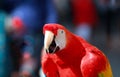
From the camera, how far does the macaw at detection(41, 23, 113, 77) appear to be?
1.30 feet

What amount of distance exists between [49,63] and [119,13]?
781 millimetres

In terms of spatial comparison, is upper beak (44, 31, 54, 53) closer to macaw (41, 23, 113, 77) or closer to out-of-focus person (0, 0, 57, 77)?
macaw (41, 23, 113, 77)

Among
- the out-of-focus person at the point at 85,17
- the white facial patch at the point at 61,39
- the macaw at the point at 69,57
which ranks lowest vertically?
the out-of-focus person at the point at 85,17

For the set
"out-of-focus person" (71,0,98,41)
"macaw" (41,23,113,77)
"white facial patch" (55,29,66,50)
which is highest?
"white facial patch" (55,29,66,50)

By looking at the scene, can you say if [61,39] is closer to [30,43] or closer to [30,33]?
[30,43]

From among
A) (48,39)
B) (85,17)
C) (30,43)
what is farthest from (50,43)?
(85,17)

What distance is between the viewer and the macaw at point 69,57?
15.6 inches

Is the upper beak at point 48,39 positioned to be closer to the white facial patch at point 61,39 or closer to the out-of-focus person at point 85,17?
the white facial patch at point 61,39

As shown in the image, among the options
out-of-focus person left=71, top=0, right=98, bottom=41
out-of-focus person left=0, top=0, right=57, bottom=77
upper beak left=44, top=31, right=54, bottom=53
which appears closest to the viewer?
upper beak left=44, top=31, right=54, bottom=53

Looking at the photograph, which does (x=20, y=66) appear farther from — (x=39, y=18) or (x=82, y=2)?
(x=82, y=2)

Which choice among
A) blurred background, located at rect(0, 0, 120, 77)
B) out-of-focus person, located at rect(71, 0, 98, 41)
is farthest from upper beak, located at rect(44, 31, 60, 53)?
out-of-focus person, located at rect(71, 0, 98, 41)

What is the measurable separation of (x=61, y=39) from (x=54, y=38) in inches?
0.4

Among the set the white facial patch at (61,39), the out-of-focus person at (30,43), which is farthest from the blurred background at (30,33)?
the white facial patch at (61,39)

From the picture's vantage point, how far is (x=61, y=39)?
404 millimetres
